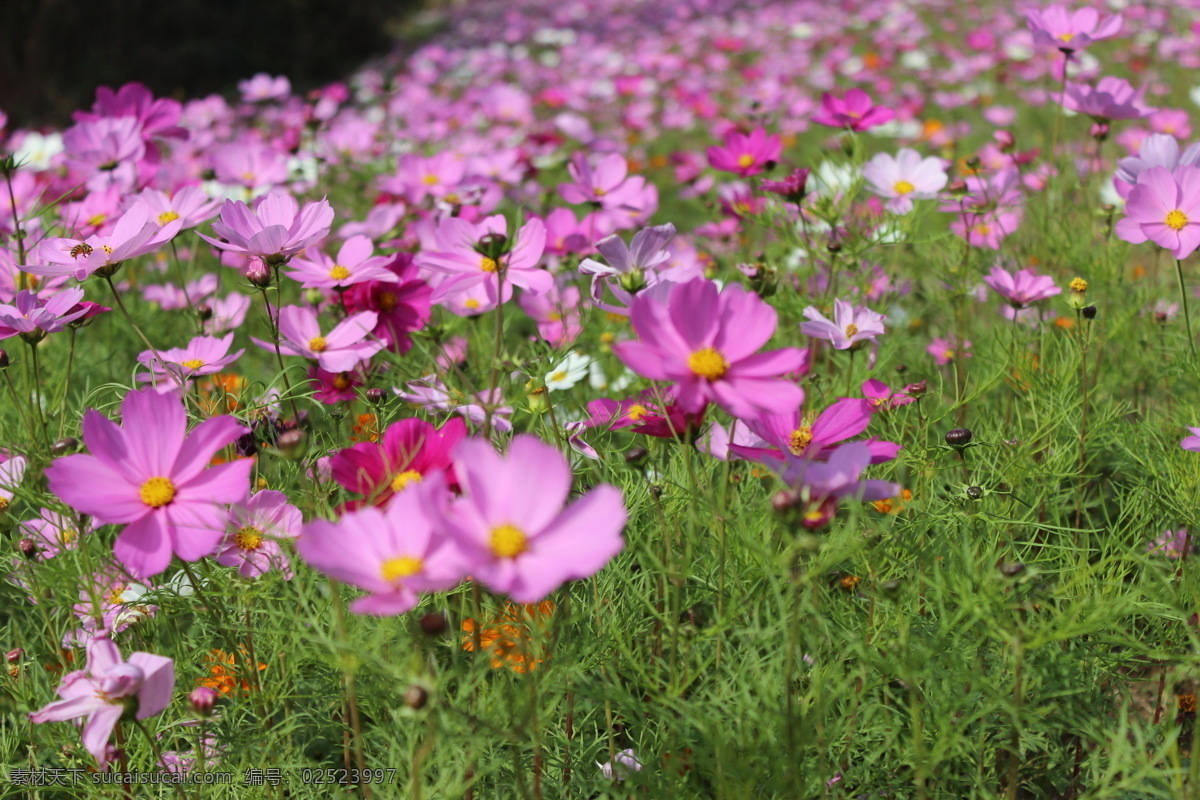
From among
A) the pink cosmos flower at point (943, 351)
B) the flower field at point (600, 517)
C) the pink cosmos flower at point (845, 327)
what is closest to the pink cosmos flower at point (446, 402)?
the flower field at point (600, 517)

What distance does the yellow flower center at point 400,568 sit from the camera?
1.82 ft

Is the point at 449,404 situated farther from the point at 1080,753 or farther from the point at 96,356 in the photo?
the point at 96,356

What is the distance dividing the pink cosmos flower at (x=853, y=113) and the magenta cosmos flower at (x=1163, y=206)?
0.49 m

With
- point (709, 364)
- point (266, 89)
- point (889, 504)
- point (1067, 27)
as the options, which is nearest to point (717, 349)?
point (709, 364)

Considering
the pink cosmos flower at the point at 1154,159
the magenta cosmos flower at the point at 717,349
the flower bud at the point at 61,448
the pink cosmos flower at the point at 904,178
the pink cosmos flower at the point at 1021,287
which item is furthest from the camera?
the pink cosmos flower at the point at 904,178

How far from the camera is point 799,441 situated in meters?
0.86

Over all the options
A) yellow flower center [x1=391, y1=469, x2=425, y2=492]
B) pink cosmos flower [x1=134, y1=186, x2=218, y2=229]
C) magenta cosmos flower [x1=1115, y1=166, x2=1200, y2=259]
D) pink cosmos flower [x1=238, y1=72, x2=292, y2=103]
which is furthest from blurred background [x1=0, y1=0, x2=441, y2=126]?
magenta cosmos flower [x1=1115, y1=166, x2=1200, y2=259]

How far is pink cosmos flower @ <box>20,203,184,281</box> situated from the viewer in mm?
852

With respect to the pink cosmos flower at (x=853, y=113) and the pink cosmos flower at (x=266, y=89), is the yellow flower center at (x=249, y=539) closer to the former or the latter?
the pink cosmos flower at (x=853, y=113)

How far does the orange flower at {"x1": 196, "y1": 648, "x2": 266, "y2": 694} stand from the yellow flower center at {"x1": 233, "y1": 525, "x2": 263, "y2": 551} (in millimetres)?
136

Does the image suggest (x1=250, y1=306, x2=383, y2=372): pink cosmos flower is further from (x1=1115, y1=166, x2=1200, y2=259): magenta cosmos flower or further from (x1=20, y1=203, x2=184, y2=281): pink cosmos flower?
(x1=1115, y1=166, x2=1200, y2=259): magenta cosmos flower

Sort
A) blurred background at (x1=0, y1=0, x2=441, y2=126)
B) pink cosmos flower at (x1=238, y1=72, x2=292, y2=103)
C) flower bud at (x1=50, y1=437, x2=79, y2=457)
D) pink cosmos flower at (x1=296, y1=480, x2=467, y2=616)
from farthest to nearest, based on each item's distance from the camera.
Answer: blurred background at (x1=0, y1=0, x2=441, y2=126) < pink cosmos flower at (x1=238, y1=72, x2=292, y2=103) < flower bud at (x1=50, y1=437, x2=79, y2=457) < pink cosmos flower at (x1=296, y1=480, x2=467, y2=616)

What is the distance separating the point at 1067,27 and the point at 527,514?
1471 millimetres

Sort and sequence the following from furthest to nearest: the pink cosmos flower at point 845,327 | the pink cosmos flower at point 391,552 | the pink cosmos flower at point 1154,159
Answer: the pink cosmos flower at point 1154,159 < the pink cosmos flower at point 845,327 < the pink cosmos flower at point 391,552
